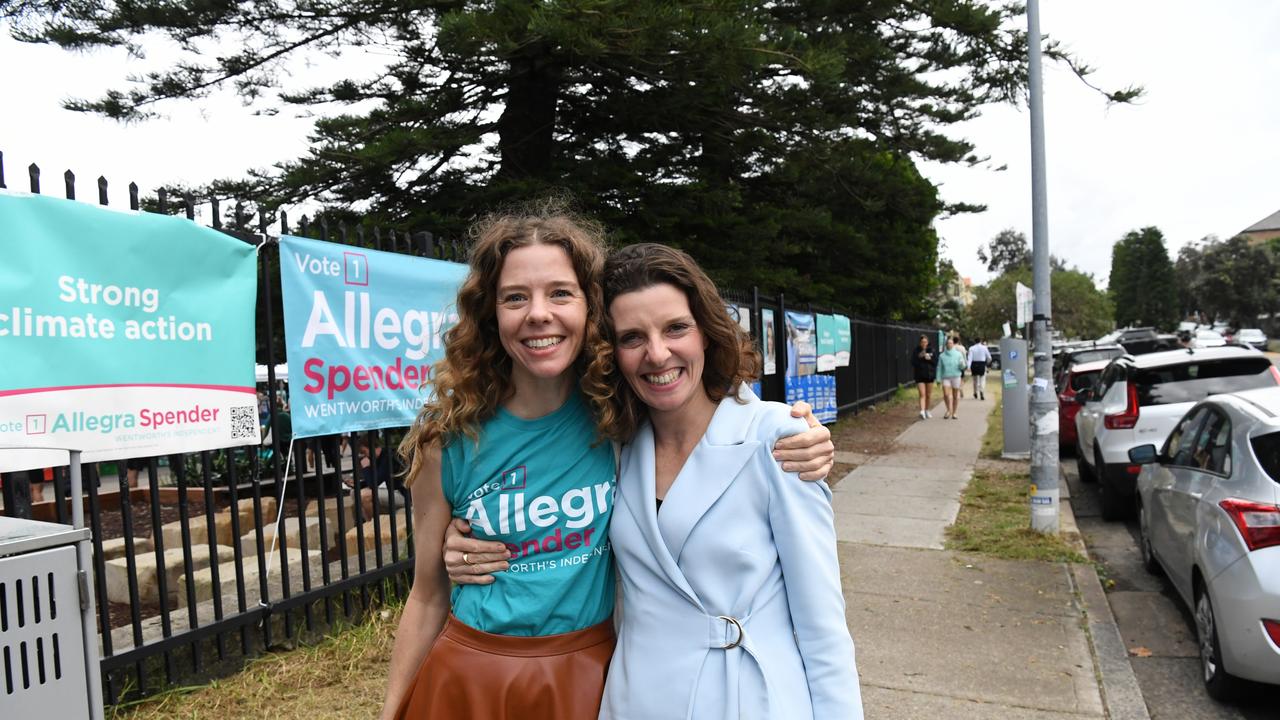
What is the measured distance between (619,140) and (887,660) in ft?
20.5

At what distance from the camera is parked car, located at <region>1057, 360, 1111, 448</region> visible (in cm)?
1321

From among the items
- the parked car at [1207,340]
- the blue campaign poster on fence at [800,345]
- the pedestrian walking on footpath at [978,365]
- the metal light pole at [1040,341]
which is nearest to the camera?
the metal light pole at [1040,341]

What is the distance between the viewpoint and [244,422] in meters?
4.15

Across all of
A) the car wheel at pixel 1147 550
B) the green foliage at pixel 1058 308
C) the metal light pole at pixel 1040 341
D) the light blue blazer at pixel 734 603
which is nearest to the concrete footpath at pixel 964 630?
the car wheel at pixel 1147 550

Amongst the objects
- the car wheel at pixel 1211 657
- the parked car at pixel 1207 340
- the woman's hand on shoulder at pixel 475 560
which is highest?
the woman's hand on shoulder at pixel 475 560

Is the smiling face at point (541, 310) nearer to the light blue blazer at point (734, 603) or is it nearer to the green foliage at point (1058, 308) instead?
the light blue blazer at point (734, 603)

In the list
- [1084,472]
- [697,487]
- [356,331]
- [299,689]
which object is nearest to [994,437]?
[1084,472]

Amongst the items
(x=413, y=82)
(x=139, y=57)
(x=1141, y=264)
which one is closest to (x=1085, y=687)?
(x=413, y=82)

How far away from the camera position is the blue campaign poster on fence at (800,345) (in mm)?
11969

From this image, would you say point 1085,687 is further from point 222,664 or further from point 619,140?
point 619,140

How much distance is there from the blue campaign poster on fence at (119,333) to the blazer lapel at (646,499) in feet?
8.31

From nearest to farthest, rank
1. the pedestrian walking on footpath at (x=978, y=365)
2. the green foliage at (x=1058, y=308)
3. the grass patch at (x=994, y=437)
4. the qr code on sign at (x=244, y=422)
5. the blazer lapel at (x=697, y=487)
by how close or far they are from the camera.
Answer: the blazer lapel at (x=697, y=487) < the qr code on sign at (x=244, y=422) < the grass patch at (x=994, y=437) < the pedestrian walking on footpath at (x=978, y=365) < the green foliage at (x=1058, y=308)

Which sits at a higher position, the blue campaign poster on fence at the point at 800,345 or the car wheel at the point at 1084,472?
the blue campaign poster on fence at the point at 800,345

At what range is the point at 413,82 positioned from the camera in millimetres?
8484
